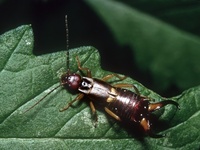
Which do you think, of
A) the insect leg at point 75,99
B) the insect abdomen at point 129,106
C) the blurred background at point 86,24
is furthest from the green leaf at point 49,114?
the blurred background at point 86,24

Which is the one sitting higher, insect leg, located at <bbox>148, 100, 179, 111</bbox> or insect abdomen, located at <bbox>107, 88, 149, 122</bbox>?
insect leg, located at <bbox>148, 100, 179, 111</bbox>

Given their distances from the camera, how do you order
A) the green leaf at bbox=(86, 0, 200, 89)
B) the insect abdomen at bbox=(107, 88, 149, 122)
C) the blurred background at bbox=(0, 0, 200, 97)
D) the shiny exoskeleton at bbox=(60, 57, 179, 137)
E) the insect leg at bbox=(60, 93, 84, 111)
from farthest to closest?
1. the green leaf at bbox=(86, 0, 200, 89)
2. the blurred background at bbox=(0, 0, 200, 97)
3. the insect abdomen at bbox=(107, 88, 149, 122)
4. the shiny exoskeleton at bbox=(60, 57, 179, 137)
5. the insect leg at bbox=(60, 93, 84, 111)

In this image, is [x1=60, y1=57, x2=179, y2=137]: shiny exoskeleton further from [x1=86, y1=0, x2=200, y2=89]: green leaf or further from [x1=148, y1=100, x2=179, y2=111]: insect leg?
[x1=86, y1=0, x2=200, y2=89]: green leaf

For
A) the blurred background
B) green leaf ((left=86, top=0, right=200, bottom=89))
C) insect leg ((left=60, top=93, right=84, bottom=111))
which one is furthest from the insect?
green leaf ((left=86, top=0, right=200, bottom=89))

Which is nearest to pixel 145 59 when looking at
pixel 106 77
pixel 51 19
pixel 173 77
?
pixel 173 77

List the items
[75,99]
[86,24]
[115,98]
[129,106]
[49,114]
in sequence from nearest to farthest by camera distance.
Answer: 1. [49,114]
2. [75,99]
3. [129,106]
4. [115,98]
5. [86,24]

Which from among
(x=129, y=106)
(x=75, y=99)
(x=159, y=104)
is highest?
(x=159, y=104)

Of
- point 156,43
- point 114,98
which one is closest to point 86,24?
point 156,43

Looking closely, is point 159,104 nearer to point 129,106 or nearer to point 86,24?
point 129,106
